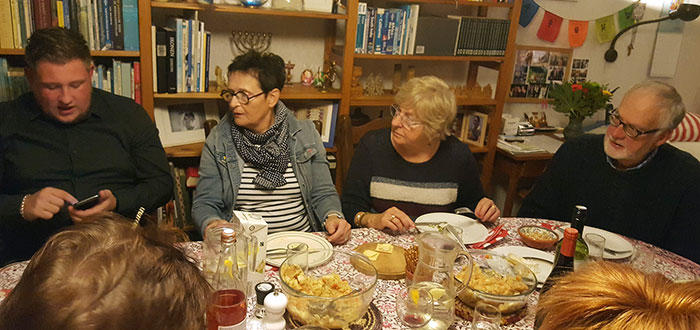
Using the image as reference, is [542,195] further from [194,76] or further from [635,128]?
[194,76]

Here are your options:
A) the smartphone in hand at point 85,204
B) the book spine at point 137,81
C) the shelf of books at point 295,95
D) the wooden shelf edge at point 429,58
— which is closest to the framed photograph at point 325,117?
the shelf of books at point 295,95

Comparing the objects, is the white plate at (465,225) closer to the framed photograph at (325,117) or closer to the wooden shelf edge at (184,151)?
the framed photograph at (325,117)

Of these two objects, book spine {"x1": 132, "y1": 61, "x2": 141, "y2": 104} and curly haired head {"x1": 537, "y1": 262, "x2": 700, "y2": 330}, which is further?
book spine {"x1": 132, "y1": 61, "x2": 141, "y2": 104}

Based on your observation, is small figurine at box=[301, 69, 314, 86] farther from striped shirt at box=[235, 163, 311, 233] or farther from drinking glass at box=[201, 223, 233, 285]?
→ drinking glass at box=[201, 223, 233, 285]

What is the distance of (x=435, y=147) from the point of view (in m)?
2.19

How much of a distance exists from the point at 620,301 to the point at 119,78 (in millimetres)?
2403

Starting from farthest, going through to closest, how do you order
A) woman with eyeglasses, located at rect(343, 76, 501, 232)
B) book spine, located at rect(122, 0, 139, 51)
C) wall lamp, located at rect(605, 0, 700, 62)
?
wall lamp, located at rect(605, 0, 700, 62), book spine, located at rect(122, 0, 139, 51), woman with eyeglasses, located at rect(343, 76, 501, 232)

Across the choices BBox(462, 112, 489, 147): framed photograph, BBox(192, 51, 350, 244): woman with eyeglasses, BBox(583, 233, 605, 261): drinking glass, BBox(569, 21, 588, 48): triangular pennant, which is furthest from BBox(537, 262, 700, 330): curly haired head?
BBox(569, 21, 588, 48): triangular pennant

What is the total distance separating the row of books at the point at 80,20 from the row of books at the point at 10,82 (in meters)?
0.11

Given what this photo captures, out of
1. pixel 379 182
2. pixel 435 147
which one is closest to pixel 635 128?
pixel 435 147

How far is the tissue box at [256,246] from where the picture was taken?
1317mm

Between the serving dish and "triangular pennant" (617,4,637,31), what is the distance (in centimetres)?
247

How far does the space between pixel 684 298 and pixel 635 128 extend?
1.45 metres

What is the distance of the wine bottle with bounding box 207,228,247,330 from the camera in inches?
39.5
